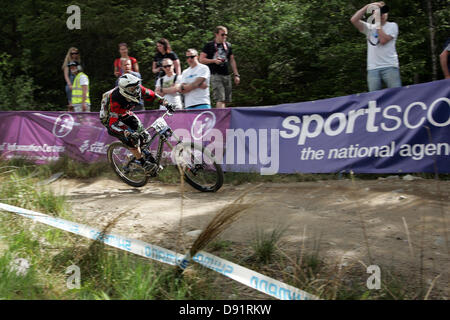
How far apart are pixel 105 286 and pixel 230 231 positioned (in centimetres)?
160

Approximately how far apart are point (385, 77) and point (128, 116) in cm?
428

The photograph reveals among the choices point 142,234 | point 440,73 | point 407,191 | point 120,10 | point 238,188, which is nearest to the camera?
point 142,234

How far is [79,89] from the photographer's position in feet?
34.1

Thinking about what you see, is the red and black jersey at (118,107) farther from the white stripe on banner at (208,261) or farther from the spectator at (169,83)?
the white stripe on banner at (208,261)

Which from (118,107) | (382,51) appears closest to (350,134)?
(382,51)

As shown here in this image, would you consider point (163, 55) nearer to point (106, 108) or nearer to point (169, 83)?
point (169, 83)

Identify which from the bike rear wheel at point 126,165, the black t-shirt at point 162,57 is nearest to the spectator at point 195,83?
the black t-shirt at point 162,57

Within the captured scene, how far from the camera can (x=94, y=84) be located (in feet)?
51.2

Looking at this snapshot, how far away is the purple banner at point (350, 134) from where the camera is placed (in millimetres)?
6559

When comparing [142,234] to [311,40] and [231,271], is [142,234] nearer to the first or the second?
[231,271]

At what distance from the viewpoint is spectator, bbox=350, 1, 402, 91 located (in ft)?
23.7

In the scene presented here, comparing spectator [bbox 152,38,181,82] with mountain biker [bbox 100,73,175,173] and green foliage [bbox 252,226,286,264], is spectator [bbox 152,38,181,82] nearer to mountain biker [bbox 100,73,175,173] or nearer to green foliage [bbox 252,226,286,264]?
mountain biker [bbox 100,73,175,173]

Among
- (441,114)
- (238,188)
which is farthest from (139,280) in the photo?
(441,114)

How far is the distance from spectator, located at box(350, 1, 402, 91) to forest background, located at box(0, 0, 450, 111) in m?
2.56
